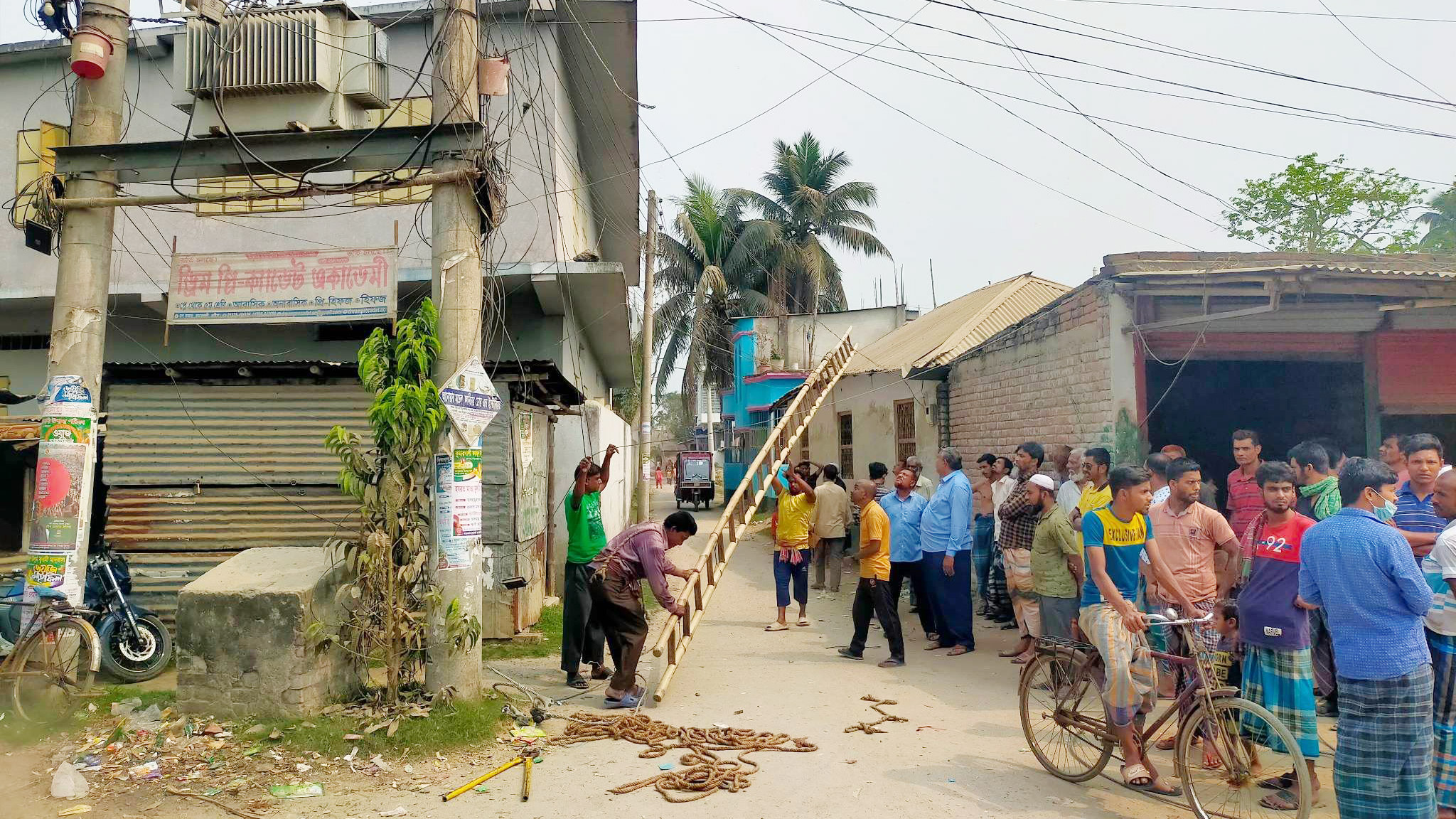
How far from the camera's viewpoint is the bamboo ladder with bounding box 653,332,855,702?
6680mm

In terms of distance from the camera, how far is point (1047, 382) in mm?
9836

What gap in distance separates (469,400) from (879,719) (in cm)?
362

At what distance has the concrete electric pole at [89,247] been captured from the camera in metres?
6.77

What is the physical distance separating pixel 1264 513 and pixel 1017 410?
5774 millimetres

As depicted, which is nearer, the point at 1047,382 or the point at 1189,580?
the point at 1189,580

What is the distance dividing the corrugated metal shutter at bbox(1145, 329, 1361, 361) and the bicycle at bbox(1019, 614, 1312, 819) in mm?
4704

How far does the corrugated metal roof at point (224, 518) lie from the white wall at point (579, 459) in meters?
2.30

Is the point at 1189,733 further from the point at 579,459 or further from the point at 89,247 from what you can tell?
the point at 579,459

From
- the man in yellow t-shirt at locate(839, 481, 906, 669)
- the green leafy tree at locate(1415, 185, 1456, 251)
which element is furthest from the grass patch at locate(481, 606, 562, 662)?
the green leafy tree at locate(1415, 185, 1456, 251)

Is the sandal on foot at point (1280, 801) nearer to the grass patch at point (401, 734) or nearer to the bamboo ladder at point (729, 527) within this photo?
the bamboo ladder at point (729, 527)

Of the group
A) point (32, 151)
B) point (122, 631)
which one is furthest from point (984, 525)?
point (32, 151)

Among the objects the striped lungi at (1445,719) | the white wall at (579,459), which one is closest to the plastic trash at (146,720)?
the white wall at (579,459)

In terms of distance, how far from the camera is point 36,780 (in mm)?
5148

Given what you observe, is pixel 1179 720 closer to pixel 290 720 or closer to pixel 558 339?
pixel 290 720
